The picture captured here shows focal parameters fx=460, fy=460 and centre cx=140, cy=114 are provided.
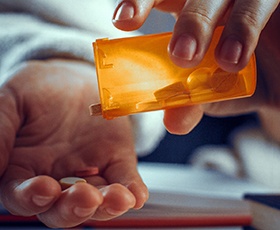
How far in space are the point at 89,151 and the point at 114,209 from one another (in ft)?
0.50

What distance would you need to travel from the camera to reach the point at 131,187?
0.31 m

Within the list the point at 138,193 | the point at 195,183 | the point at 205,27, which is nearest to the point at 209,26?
the point at 205,27

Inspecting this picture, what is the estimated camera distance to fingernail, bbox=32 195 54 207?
278 millimetres

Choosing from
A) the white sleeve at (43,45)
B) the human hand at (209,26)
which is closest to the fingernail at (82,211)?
the human hand at (209,26)

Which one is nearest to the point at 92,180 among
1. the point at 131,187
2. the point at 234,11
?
the point at 131,187

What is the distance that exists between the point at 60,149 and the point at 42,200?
0.16 metres

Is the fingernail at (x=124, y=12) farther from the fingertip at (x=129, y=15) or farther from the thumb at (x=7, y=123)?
the thumb at (x=7, y=123)

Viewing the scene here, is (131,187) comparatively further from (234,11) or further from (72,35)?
(72,35)

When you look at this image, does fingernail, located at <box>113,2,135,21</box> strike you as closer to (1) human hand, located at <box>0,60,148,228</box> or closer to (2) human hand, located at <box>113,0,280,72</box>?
(2) human hand, located at <box>113,0,280,72</box>

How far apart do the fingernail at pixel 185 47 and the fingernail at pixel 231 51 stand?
0.02 meters

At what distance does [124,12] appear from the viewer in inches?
12.8

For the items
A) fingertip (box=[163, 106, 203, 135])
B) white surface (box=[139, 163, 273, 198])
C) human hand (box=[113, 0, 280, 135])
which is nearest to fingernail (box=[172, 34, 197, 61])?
human hand (box=[113, 0, 280, 135])

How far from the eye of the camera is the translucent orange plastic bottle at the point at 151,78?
0.33 meters

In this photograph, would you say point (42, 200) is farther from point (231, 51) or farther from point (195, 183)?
point (195, 183)
